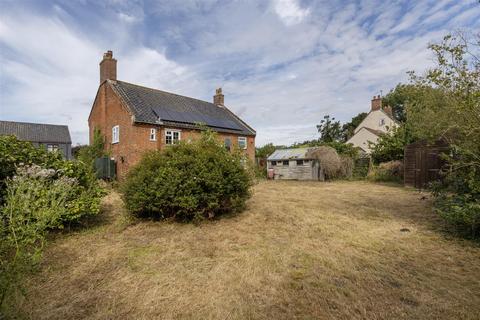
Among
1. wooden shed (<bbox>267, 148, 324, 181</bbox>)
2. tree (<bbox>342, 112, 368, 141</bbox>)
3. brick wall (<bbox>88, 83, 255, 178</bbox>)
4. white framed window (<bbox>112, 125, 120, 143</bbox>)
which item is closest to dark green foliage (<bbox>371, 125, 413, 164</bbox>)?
wooden shed (<bbox>267, 148, 324, 181</bbox>)

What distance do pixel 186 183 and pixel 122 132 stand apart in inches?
550

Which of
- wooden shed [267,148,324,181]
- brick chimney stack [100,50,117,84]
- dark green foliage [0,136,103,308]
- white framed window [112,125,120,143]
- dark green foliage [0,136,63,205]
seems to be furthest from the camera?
wooden shed [267,148,324,181]

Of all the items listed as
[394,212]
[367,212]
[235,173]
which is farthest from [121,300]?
[394,212]

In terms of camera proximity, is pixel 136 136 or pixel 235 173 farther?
pixel 136 136

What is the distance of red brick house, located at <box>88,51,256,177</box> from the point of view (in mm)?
17219

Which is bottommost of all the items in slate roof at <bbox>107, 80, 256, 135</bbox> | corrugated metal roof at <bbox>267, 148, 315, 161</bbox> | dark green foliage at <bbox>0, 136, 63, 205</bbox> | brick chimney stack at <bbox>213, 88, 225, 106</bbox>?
dark green foliage at <bbox>0, 136, 63, 205</bbox>

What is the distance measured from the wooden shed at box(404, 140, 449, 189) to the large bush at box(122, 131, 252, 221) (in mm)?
12080

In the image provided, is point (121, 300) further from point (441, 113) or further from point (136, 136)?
point (136, 136)

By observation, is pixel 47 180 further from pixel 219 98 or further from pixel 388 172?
pixel 219 98

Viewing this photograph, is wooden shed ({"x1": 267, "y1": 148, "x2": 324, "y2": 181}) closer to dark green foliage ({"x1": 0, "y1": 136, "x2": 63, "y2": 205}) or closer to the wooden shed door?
the wooden shed door

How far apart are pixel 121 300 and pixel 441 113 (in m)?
7.54

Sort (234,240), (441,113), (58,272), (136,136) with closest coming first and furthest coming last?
1. (58,272)
2. (234,240)
3. (441,113)
4. (136,136)

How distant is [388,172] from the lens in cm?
1948

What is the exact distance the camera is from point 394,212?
8.05 meters
